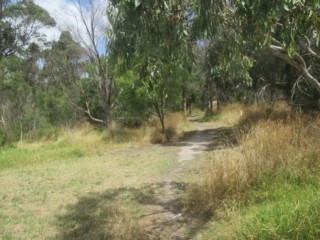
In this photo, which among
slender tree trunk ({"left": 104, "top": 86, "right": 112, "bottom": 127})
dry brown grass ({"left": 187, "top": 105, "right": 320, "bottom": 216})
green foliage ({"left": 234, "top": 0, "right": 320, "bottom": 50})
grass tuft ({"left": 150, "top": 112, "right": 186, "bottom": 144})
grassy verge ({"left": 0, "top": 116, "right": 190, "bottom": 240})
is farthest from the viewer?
slender tree trunk ({"left": 104, "top": 86, "right": 112, "bottom": 127})

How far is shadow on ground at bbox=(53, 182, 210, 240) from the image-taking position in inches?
214

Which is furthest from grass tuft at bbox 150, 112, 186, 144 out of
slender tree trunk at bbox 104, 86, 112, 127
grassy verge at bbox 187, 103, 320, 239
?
grassy verge at bbox 187, 103, 320, 239

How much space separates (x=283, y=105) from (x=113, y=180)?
7.30m

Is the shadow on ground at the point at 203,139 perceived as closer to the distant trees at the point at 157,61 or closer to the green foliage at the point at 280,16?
the distant trees at the point at 157,61

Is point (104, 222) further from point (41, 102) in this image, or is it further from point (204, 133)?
point (41, 102)

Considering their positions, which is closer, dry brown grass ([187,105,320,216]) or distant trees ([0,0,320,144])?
distant trees ([0,0,320,144])

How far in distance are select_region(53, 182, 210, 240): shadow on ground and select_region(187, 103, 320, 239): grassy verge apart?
1.52 feet

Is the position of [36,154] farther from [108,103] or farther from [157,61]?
[157,61]

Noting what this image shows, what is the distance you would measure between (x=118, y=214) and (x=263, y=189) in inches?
91.9

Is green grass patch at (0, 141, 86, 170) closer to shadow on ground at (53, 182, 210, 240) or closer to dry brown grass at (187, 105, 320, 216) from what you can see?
shadow on ground at (53, 182, 210, 240)

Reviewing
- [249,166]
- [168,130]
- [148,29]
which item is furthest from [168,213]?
[168,130]

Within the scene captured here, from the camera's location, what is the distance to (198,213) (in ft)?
19.0

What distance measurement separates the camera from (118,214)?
616 centimetres

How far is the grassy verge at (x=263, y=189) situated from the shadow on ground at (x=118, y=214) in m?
0.46
